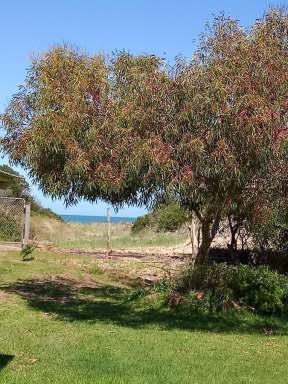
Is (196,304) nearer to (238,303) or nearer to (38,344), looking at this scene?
(238,303)

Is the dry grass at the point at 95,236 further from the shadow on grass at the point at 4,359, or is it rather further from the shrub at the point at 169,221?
the shadow on grass at the point at 4,359

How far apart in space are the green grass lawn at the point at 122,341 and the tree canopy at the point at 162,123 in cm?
218

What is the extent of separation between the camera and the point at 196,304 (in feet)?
42.7

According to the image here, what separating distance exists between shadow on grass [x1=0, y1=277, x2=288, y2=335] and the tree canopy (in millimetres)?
2300

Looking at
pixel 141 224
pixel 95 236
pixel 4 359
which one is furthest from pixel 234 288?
pixel 141 224

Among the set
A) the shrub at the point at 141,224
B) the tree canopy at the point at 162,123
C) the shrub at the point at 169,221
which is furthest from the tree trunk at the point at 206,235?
the shrub at the point at 141,224

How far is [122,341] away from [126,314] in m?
3.11

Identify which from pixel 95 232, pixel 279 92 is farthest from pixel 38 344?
pixel 95 232

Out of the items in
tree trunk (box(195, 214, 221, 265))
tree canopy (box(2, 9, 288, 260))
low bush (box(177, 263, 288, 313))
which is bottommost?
low bush (box(177, 263, 288, 313))

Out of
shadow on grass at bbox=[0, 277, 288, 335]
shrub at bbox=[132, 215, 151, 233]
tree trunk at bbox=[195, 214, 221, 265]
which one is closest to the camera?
shadow on grass at bbox=[0, 277, 288, 335]

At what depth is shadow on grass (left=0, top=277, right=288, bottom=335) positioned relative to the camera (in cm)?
1152

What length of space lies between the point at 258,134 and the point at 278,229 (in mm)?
7596

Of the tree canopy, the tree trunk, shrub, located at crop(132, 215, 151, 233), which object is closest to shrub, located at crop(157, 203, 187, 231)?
shrub, located at crop(132, 215, 151, 233)

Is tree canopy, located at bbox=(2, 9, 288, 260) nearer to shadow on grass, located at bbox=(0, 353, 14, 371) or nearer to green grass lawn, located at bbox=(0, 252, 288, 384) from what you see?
green grass lawn, located at bbox=(0, 252, 288, 384)
